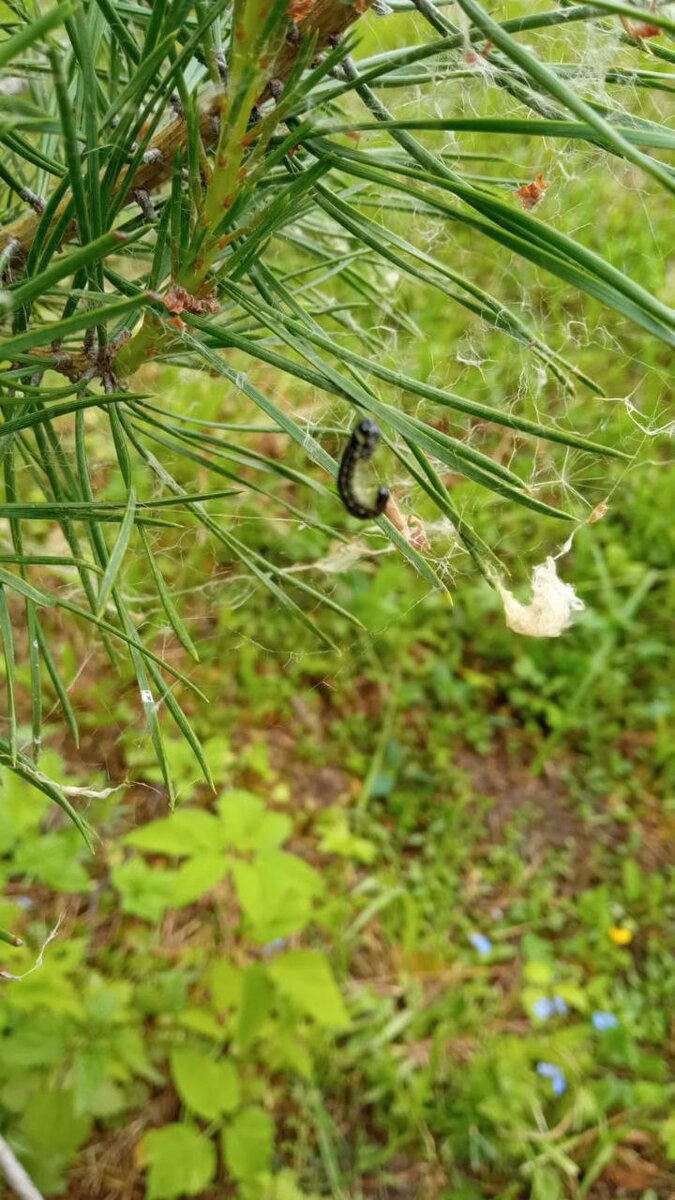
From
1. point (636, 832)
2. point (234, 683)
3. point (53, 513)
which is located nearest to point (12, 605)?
point (234, 683)

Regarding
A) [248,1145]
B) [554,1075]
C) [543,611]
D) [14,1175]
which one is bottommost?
[554,1075]

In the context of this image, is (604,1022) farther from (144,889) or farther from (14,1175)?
(14,1175)

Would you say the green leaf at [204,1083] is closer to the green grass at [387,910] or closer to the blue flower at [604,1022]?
the green grass at [387,910]

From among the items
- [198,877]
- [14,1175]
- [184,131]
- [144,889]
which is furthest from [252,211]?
[144,889]

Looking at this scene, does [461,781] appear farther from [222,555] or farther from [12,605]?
[12,605]

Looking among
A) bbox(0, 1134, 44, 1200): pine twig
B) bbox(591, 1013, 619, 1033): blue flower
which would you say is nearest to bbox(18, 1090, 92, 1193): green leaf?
bbox(0, 1134, 44, 1200): pine twig

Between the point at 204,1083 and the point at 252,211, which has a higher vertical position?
the point at 252,211
